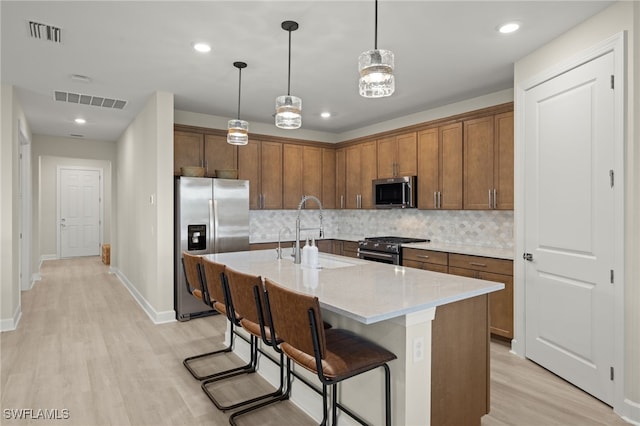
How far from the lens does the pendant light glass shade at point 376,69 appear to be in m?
1.93

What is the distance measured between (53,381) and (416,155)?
4.54 metres

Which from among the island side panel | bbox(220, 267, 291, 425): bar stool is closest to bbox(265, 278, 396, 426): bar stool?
bbox(220, 267, 291, 425): bar stool

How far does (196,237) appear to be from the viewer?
4656 mm

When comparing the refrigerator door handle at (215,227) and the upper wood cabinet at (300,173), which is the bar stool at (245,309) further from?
the upper wood cabinet at (300,173)

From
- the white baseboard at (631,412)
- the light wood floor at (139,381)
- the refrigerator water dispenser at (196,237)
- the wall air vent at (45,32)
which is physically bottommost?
the light wood floor at (139,381)

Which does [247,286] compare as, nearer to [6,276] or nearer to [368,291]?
[368,291]

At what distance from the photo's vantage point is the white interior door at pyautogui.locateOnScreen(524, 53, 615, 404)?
258 cm

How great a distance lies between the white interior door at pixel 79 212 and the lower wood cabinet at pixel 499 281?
9.82m

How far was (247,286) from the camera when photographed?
2123 millimetres

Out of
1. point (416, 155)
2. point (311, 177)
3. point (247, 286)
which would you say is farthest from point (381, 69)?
point (311, 177)

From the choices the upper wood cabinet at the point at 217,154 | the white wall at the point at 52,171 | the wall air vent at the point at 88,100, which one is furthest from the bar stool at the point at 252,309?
the white wall at the point at 52,171

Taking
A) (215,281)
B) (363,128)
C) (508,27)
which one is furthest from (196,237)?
(508,27)

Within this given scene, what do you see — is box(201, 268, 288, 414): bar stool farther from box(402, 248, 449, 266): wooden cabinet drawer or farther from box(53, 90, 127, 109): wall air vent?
box(53, 90, 127, 109): wall air vent

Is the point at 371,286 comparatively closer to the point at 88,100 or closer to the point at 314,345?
the point at 314,345
